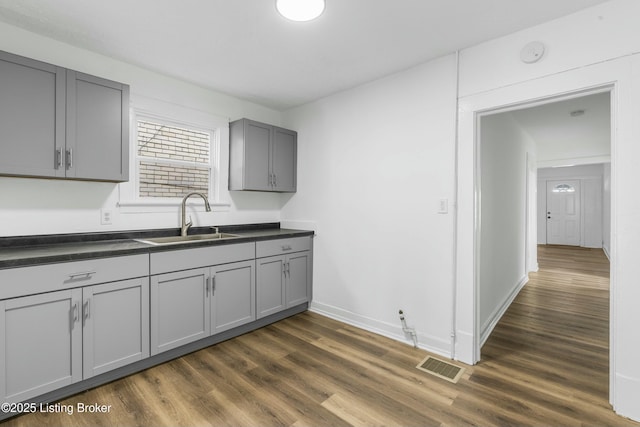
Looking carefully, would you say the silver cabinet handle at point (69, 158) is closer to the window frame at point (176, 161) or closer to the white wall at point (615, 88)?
the window frame at point (176, 161)

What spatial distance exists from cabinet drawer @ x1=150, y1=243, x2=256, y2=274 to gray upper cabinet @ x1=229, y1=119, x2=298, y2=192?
78 centimetres

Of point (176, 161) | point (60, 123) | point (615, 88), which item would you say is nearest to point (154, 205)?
point (176, 161)

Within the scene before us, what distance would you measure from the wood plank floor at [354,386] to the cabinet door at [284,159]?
1606 millimetres

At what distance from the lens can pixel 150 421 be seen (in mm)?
1745

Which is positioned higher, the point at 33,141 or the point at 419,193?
the point at 33,141

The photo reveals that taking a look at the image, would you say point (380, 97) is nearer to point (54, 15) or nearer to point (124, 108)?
point (124, 108)

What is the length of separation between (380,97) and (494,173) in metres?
1.49

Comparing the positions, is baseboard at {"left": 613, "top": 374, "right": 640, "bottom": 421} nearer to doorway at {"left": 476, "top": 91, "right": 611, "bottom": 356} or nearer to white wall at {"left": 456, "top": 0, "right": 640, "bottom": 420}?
white wall at {"left": 456, "top": 0, "right": 640, "bottom": 420}

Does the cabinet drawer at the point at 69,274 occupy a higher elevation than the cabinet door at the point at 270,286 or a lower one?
higher

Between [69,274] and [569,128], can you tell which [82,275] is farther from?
[569,128]

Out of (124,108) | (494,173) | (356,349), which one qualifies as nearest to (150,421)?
(356,349)

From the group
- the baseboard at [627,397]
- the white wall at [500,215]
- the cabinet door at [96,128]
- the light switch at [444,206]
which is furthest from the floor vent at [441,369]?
the cabinet door at [96,128]

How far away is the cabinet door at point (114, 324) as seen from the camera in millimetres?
1999

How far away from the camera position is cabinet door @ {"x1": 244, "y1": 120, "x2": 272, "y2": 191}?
3312mm
